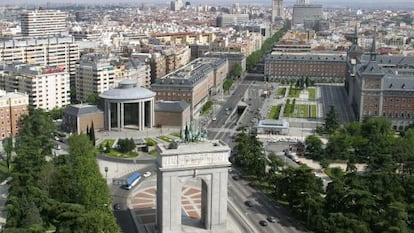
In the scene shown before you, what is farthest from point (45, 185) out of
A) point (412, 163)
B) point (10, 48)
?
point (10, 48)

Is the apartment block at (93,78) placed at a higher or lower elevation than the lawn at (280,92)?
higher

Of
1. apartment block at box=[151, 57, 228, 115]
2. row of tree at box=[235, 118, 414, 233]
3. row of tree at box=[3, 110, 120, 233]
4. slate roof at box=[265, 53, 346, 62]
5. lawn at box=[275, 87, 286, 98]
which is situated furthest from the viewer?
slate roof at box=[265, 53, 346, 62]

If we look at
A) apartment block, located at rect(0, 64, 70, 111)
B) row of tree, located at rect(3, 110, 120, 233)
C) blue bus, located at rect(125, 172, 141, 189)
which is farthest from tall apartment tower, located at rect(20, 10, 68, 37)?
blue bus, located at rect(125, 172, 141, 189)

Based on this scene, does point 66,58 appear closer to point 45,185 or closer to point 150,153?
point 150,153

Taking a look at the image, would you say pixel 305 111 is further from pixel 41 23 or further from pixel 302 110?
pixel 41 23

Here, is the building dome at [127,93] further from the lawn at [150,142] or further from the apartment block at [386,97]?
the apartment block at [386,97]

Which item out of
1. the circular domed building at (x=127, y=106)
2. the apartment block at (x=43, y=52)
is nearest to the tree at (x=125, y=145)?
the circular domed building at (x=127, y=106)

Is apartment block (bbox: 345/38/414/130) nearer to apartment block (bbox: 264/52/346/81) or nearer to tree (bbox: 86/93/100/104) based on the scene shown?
tree (bbox: 86/93/100/104)
